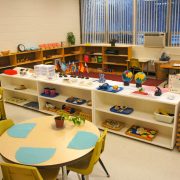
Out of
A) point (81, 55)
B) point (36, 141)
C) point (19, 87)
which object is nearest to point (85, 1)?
point (81, 55)

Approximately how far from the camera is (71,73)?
4633 mm

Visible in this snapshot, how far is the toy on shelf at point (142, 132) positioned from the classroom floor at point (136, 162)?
103mm

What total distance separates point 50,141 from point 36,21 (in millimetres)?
5917

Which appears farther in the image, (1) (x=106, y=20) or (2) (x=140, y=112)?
(1) (x=106, y=20)

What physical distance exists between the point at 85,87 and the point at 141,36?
4.60 meters

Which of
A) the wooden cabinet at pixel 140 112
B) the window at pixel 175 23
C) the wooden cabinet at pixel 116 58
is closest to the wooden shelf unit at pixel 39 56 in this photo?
the wooden cabinet at pixel 116 58

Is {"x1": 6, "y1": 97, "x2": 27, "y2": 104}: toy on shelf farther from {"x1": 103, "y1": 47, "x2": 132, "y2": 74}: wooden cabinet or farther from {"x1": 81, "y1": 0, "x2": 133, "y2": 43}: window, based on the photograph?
{"x1": 81, "y1": 0, "x2": 133, "y2": 43}: window

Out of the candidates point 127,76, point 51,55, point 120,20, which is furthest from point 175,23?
point 51,55

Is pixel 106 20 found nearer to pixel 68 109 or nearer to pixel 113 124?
pixel 68 109

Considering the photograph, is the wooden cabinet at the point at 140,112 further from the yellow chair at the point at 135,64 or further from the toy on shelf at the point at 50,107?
the yellow chair at the point at 135,64

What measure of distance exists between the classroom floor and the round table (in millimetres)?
642

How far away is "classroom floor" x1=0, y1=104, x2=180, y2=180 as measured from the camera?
267cm

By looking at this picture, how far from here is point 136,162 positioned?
293 centimetres

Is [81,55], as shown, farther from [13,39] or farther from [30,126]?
[30,126]
